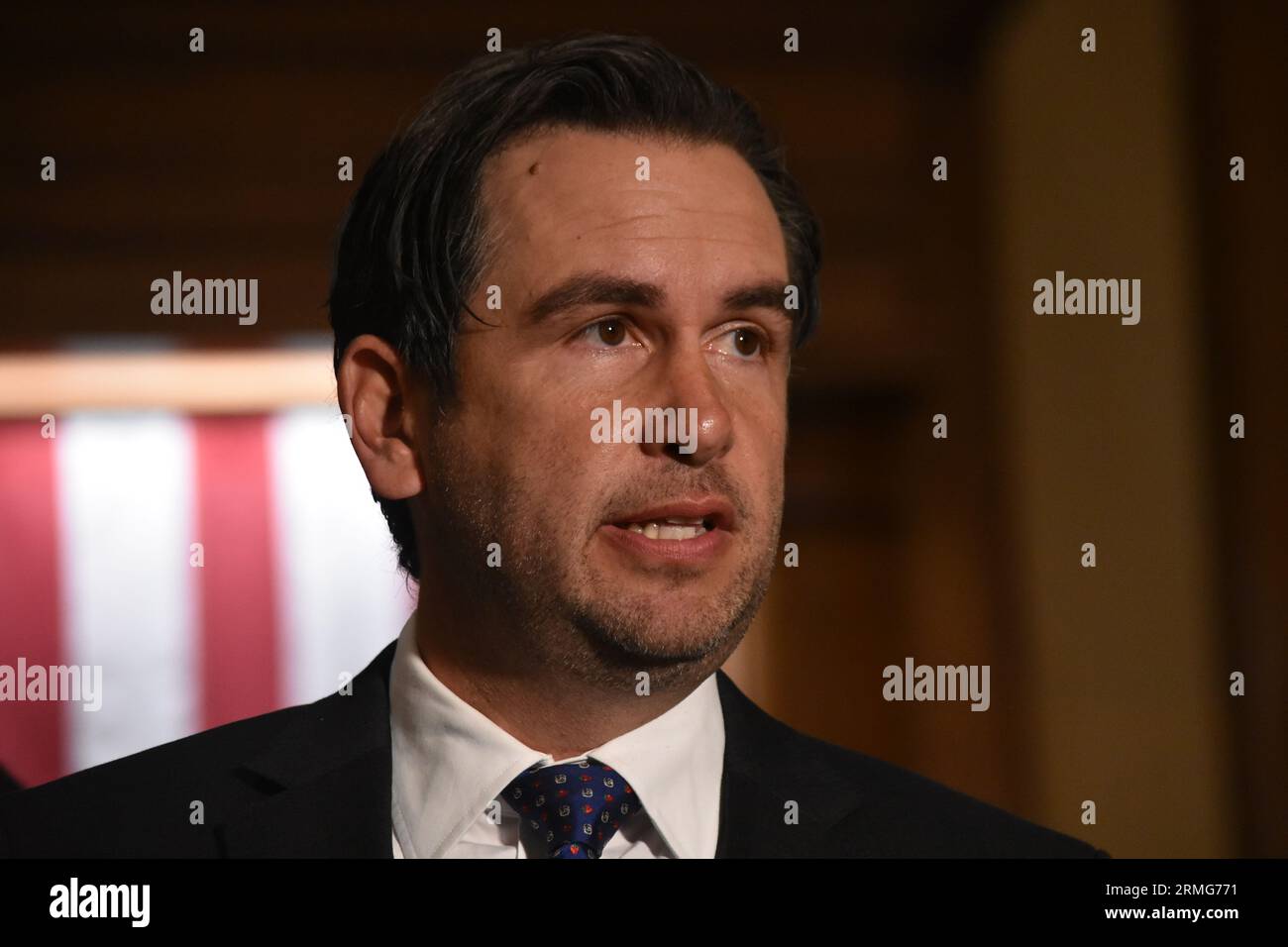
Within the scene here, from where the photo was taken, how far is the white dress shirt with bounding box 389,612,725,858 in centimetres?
128

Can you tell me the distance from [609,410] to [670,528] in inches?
5.0

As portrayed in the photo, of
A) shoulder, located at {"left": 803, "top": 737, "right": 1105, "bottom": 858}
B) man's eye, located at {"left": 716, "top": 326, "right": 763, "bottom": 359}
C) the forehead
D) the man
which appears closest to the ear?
the man

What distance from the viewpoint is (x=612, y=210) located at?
1282mm

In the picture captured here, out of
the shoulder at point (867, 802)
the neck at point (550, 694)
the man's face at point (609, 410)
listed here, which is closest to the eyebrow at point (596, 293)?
the man's face at point (609, 410)

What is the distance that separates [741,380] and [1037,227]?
28.6 inches

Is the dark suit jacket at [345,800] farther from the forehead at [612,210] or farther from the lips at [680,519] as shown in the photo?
the forehead at [612,210]

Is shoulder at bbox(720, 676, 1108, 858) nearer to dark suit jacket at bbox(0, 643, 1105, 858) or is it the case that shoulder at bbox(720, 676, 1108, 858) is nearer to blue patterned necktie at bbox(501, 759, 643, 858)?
dark suit jacket at bbox(0, 643, 1105, 858)

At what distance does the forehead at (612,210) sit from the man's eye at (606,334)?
0.18 ft

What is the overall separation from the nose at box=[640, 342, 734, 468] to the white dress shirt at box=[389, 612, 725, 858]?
0.86 ft

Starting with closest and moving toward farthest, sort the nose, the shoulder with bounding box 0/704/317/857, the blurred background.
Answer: the nose, the shoulder with bounding box 0/704/317/857, the blurred background
